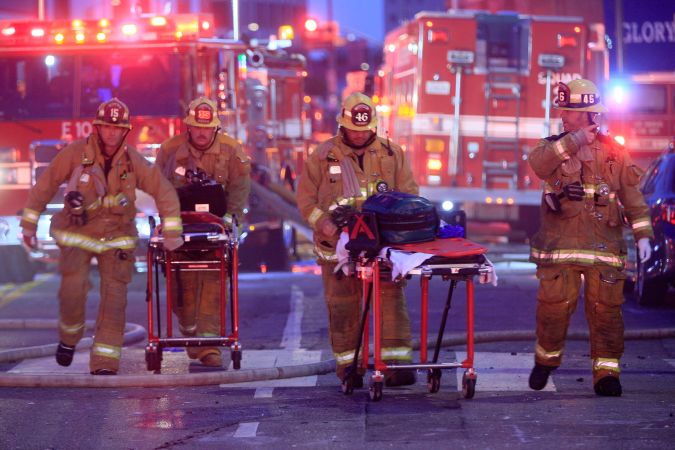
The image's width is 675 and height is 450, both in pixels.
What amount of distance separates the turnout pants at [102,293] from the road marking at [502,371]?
2.12 meters

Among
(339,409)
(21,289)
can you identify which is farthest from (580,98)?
(21,289)

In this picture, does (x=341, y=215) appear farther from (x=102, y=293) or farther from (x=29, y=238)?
(x=29, y=238)

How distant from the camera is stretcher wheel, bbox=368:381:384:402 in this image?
7.81 m

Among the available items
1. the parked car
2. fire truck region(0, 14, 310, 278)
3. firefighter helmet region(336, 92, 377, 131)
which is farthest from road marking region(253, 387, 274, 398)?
fire truck region(0, 14, 310, 278)

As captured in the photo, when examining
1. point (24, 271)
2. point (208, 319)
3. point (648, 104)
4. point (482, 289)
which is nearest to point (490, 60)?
point (648, 104)

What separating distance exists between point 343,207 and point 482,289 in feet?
21.7

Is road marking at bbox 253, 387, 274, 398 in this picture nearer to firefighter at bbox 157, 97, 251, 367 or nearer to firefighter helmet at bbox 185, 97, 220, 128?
firefighter at bbox 157, 97, 251, 367

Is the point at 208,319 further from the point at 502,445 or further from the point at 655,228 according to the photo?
the point at 655,228

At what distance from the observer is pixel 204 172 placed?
956 centimetres

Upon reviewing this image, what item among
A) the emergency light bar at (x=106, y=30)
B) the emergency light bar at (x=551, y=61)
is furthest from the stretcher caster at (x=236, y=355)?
the emergency light bar at (x=551, y=61)

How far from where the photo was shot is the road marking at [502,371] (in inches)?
330

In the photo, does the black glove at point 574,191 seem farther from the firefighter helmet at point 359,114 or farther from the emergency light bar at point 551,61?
the emergency light bar at point 551,61

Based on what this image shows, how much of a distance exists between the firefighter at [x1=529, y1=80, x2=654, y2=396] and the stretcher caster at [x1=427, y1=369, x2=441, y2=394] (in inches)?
22.5

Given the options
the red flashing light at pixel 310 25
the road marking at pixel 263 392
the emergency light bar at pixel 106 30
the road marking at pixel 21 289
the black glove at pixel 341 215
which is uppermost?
the red flashing light at pixel 310 25
